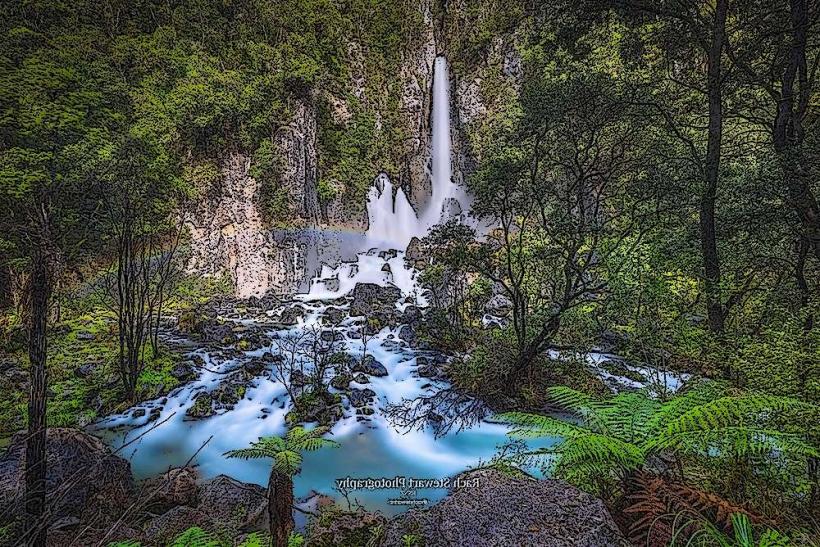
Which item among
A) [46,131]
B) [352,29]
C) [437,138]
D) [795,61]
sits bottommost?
[795,61]

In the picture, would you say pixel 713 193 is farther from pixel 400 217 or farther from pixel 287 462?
pixel 400 217

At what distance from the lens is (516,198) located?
6953 mm

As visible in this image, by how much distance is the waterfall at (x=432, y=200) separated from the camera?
68.2 ft

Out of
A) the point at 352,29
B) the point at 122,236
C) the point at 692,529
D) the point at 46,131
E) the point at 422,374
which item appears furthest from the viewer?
the point at 352,29

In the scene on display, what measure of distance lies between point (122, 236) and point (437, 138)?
1936 centimetres

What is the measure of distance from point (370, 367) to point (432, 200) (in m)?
15.3

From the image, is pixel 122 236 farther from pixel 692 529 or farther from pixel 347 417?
pixel 692 529

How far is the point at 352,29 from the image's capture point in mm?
21109

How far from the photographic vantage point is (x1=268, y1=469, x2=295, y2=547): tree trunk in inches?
88.6

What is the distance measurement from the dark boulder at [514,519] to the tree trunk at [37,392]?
2395mm

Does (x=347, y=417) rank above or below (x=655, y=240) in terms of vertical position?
below

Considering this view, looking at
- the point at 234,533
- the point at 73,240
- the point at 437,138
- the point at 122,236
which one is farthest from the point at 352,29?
the point at 234,533

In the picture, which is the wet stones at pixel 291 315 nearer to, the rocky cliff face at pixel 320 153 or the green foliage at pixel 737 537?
the rocky cliff face at pixel 320 153

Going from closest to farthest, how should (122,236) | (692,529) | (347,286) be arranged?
(692,529) → (122,236) → (347,286)
